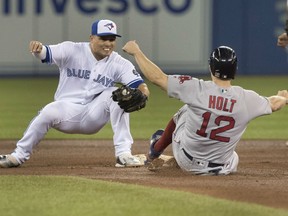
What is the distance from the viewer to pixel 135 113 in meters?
14.5

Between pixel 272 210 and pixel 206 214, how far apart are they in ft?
1.50

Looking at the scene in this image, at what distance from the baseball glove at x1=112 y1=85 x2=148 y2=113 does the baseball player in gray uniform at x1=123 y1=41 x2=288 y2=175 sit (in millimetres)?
565

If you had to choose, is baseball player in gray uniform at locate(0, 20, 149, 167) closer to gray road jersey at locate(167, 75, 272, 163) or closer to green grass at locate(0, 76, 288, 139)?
gray road jersey at locate(167, 75, 272, 163)

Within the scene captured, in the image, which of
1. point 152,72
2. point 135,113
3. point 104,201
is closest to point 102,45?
point 152,72

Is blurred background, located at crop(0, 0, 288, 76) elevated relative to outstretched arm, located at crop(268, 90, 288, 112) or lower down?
lower down

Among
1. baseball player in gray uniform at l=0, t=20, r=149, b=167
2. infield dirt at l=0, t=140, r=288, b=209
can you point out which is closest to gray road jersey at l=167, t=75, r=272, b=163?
infield dirt at l=0, t=140, r=288, b=209

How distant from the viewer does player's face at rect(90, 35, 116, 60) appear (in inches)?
331

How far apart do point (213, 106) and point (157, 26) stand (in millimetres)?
12381

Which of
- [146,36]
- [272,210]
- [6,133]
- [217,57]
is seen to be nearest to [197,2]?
[146,36]

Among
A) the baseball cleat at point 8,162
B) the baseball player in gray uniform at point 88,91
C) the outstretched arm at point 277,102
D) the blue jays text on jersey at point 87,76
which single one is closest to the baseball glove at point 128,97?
the baseball player in gray uniform at point 88,91

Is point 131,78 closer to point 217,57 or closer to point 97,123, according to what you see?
point 97,123

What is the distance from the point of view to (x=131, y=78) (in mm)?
8305

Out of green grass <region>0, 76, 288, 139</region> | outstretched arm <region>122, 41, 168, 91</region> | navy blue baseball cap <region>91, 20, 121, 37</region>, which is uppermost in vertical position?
navy blue baseball cap <region>91, 20, 121, 37</region>

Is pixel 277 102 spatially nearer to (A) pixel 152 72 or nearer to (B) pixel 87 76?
(A) pixel 152 72
